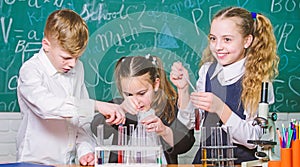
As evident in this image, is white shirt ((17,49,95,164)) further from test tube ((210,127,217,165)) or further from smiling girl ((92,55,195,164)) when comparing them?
test tube ((210,127,217,165))

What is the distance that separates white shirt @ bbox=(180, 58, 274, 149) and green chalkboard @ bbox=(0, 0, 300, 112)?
6cm

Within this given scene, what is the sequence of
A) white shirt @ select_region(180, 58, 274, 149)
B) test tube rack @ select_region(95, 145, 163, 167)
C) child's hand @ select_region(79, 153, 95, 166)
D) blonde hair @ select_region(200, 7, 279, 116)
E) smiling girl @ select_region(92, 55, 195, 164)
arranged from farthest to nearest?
1. blonde hair @ select_region(200, 7, 279, 116)
2. white shirt @ select_region(180, 58, 274, 149)
3. smiling girl @ select_region(92, 55, 195, 164)
4. child's hand @ select_region(79, 153, 95, 166)
5. test tube rack @ select_region(95, 145, 163, 167)

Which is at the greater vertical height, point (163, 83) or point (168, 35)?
point (168, 35)

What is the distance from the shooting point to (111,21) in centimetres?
240

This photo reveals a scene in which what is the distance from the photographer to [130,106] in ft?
6.90

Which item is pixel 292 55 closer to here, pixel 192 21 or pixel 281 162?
pixel 192 21

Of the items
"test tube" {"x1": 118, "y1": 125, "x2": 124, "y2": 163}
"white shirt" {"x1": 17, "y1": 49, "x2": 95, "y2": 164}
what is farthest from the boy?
"test tube" {"x1": 118, "y1": 125, "x2": 124, "y2": 163}

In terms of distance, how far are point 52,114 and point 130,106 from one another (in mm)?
327

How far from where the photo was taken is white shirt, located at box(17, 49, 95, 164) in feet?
6.97

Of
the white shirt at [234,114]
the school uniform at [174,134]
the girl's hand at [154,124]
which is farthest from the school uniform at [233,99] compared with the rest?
the girl's hand at [154,124]

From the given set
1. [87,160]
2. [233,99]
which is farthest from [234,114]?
[87,160]

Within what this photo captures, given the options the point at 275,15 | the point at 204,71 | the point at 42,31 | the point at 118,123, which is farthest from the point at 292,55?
the point at 42,31

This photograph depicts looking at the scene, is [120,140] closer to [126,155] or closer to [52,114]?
[126,155]

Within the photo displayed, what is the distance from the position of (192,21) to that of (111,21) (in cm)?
39
